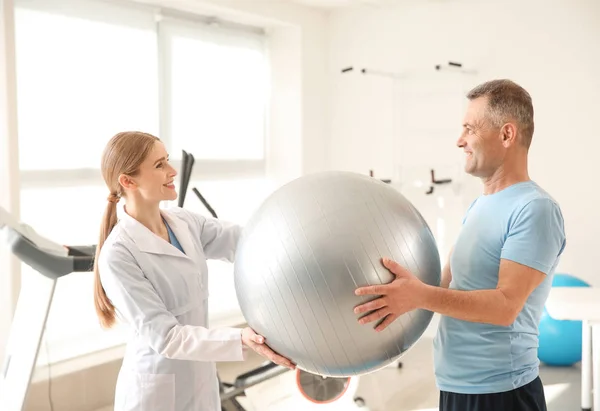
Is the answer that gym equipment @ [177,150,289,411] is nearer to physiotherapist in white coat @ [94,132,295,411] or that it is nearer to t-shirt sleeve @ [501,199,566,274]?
physiotherapist in white coat @ [94,132,295,411]


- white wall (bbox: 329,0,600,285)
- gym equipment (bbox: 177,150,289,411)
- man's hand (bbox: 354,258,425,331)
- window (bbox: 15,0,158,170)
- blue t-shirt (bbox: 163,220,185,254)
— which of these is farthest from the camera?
white wall (bbox: 329,0,600,285)

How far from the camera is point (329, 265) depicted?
133cm

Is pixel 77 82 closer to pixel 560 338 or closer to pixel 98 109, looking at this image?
pixel 98 109

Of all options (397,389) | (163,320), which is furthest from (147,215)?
(397,389)

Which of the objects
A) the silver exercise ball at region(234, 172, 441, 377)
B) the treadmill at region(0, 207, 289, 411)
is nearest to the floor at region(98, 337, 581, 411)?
the treadmill at region(0, 207, 289, 411)

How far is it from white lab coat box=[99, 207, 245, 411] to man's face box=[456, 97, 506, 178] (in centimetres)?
73

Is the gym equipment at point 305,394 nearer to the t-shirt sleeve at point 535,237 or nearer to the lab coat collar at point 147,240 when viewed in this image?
the lab coat collar at point 147,240

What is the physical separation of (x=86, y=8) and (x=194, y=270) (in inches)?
98.2

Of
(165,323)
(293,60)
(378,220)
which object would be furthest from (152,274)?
(293,60)

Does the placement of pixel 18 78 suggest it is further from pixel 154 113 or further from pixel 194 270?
pixel 194 270

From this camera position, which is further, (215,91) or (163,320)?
(215,91)

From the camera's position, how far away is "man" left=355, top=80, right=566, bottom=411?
4.63 ft

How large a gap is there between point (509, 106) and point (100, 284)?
3.68 ft

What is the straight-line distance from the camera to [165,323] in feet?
5.24
